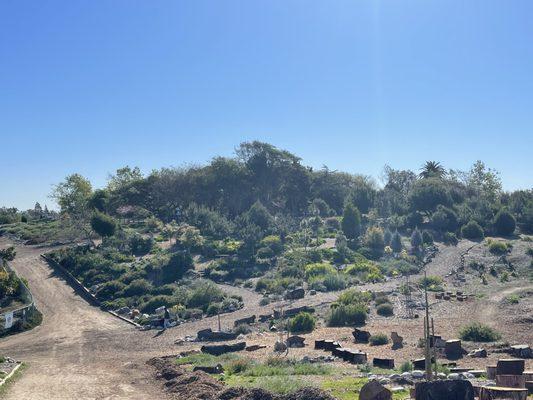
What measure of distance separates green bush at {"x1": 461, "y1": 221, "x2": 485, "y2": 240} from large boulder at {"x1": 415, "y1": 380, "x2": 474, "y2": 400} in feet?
161

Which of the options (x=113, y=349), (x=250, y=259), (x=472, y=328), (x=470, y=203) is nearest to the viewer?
(x=472, y=328)

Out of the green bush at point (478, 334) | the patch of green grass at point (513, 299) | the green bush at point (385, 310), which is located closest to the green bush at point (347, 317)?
the green bush at point (385, 310)

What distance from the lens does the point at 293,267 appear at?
45.1m

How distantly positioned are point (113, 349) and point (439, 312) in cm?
1751

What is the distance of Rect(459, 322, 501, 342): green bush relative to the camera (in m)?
24.7

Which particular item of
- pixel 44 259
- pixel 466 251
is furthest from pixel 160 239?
pixel 466 251

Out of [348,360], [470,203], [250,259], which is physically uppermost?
[470,203]

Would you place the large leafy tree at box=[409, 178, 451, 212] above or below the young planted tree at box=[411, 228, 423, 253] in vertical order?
above

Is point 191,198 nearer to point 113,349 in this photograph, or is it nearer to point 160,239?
point 160,239

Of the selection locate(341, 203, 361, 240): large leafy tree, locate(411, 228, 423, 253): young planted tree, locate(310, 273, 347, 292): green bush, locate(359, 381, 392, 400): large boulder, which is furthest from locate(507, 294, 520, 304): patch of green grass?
locate(341, 203, 361, 240): large leafy tree

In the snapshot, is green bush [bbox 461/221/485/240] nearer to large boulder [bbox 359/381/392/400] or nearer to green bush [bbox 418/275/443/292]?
green bush [bbox 418/275/443/292]

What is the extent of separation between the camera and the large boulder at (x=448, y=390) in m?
12.5

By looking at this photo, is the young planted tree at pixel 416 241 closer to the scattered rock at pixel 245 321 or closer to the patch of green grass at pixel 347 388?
the scattered rock at pixel 245 321

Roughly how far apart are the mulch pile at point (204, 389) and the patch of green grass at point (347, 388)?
0.85m
